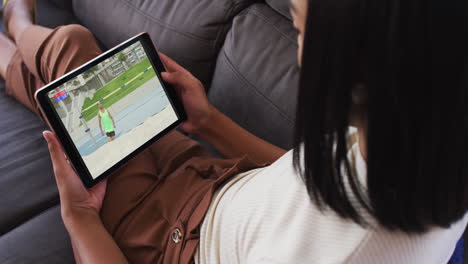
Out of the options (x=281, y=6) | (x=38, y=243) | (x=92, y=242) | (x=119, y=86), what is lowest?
(x=38, y=243)

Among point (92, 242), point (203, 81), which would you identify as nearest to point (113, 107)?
point (92, 242)

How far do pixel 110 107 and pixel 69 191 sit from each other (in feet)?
0.59

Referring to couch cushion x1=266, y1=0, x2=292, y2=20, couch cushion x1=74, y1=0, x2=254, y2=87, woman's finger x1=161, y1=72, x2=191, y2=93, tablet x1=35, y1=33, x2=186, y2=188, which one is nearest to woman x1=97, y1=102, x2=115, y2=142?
tablet x1=35, y1=33, x2=186, y2=188

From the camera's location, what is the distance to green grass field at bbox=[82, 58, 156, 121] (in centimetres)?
82

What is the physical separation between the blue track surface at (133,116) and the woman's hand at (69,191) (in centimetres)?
4

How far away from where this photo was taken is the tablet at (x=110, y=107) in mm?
773

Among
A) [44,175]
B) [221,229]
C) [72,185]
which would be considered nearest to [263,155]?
[221,229]

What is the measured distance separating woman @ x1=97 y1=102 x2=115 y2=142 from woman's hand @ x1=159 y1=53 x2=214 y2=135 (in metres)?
0.17

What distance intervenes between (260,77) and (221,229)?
43 cm

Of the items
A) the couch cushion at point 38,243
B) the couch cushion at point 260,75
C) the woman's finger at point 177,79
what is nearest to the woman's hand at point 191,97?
the woman's finger at point 177,79

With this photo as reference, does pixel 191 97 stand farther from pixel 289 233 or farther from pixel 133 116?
pixel 289 233

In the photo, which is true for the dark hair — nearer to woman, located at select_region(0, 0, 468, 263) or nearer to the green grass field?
woman, located at select_region(0, 0, 468, 263)

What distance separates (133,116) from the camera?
2.85ft

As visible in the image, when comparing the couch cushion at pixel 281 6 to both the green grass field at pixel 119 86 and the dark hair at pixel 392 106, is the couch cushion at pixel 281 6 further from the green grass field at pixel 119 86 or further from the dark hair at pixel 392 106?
the dark hair at pixel 392 106
